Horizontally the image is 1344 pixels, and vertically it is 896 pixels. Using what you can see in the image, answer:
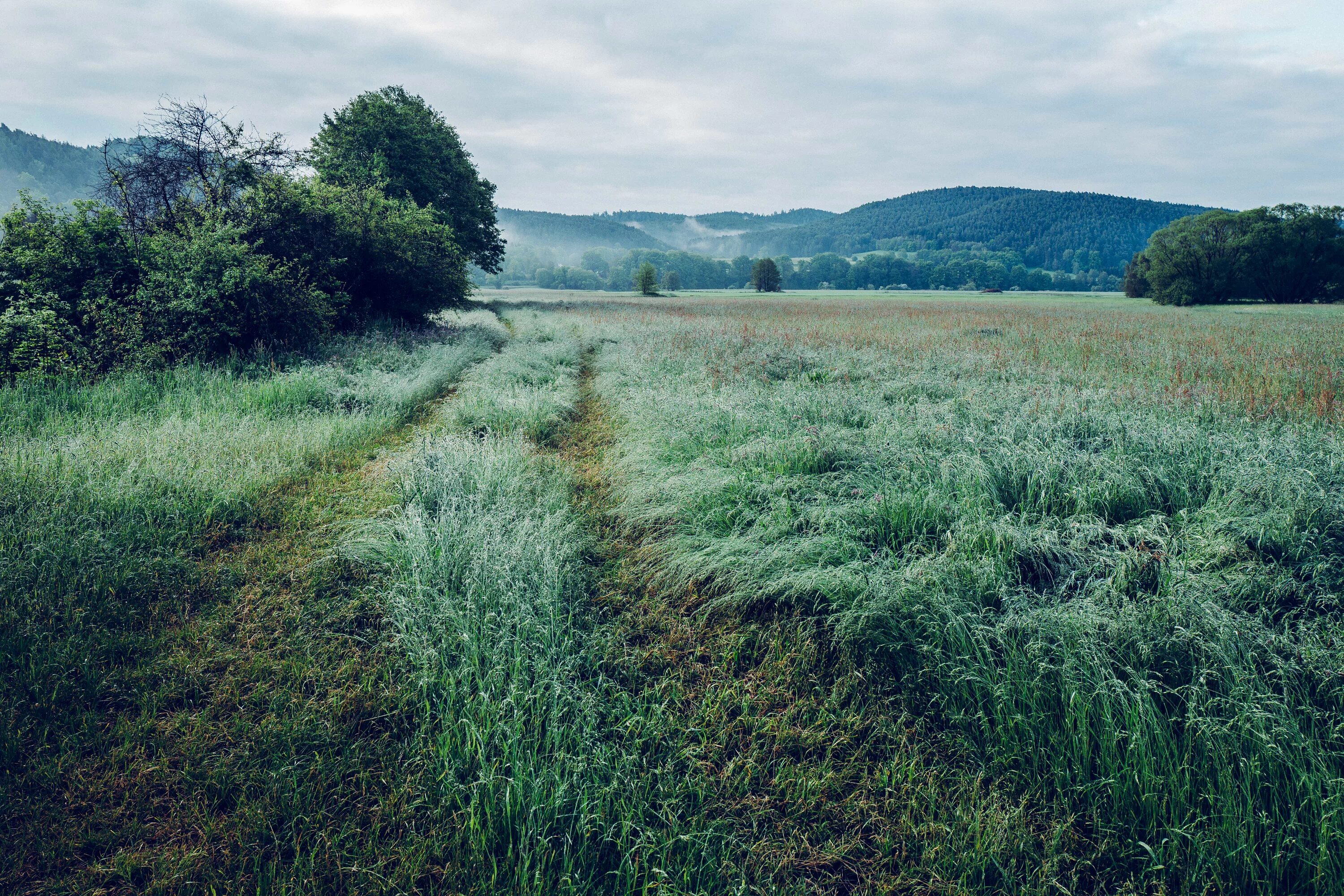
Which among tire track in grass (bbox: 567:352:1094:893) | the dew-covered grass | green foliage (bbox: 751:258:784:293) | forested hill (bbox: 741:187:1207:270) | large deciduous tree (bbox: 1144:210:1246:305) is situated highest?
forested hill (bbox: 741:187:1207:270)

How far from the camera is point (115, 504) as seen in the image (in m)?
4.41

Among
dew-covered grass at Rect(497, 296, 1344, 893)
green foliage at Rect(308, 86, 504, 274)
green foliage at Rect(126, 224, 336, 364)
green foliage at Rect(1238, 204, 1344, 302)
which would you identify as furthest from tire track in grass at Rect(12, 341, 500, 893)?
green foliage at Rect(1238, 204, 1344, 302)

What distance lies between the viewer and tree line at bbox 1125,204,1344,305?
48188 mm

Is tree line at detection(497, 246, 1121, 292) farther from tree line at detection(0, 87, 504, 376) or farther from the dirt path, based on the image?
the dirt path

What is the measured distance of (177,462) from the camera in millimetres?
5312

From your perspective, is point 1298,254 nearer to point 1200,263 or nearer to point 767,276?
point 1200,263

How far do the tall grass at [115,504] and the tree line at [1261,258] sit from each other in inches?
2582

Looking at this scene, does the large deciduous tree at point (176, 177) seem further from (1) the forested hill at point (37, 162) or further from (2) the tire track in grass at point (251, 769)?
(1) the forested hill at point (37, 162)

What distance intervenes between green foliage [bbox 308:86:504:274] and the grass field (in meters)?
19.2

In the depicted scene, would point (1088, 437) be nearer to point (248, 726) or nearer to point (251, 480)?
point (248, 726)

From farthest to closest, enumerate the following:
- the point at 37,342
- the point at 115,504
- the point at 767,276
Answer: the point at 767,276 → the point at 37,342 → the point at 115,504

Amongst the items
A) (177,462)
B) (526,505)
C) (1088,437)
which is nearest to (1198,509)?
(1088,437)

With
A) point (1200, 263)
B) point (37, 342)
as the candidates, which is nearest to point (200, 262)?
point (37, 342)

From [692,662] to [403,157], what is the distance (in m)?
30.0
